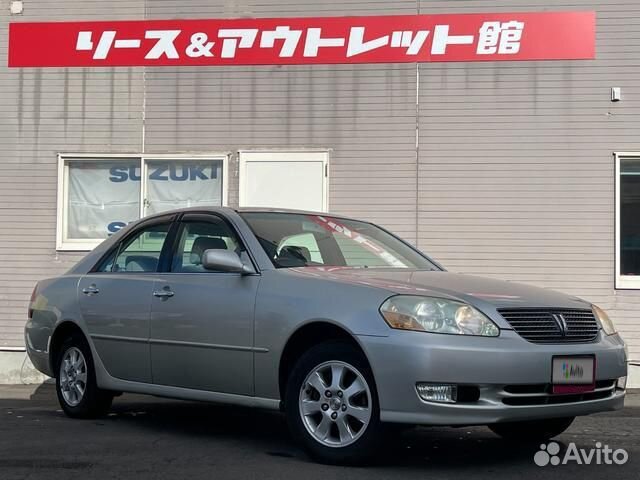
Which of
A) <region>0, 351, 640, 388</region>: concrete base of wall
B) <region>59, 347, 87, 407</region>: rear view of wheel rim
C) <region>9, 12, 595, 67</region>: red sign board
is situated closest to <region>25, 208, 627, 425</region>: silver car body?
<region>59, 347, 87, 407</region>: rear view of wheel rim

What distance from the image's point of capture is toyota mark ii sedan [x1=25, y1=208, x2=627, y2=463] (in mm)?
4758

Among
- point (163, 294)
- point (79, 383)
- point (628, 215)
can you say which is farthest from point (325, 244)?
point (628, 215)

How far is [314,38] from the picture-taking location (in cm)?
1095

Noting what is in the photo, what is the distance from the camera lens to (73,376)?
698 cm

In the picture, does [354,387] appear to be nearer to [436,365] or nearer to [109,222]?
[436,365]

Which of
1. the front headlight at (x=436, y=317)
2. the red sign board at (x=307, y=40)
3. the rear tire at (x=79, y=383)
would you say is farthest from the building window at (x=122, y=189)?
the front headlight at (x=436, y=317)

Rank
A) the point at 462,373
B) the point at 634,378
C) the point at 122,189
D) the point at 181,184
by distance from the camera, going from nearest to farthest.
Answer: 1. the point at 462,373
2. the point at 634,378
3. the point at 181,184
4. the point at 122,189

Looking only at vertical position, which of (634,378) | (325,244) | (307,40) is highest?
(307,40)

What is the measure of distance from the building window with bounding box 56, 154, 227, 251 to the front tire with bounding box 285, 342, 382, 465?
609cm

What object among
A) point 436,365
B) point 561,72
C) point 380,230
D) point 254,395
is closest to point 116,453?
point 254,395

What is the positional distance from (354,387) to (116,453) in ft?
5.32

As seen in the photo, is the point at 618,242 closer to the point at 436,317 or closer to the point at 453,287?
the point at 453,287

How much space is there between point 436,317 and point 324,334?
2.42ft

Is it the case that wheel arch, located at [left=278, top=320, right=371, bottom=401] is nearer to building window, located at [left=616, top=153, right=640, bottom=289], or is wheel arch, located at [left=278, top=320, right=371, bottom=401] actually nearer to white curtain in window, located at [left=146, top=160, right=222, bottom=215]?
white curtain in window, located at [left=146, top=160, right=222, bottom=215]
